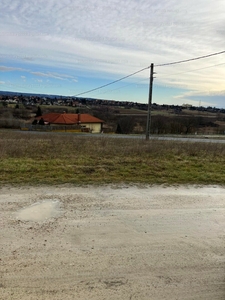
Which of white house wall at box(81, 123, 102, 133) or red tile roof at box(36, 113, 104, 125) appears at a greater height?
red tile roof at box(36, 113, 104, 125)

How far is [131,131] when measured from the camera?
63031mm

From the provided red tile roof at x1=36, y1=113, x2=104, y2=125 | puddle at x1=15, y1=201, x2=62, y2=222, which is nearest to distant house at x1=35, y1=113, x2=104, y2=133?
red tile roof at x1=36, y1=113, x2=104, y2=125

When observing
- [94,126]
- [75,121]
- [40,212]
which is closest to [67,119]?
[75,121]

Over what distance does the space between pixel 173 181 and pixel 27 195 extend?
3899mm

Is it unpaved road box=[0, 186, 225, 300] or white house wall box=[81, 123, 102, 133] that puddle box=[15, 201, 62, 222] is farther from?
white house wall box=[81, 123, 102, 133]

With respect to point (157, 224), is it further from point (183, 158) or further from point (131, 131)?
point (131, 131)

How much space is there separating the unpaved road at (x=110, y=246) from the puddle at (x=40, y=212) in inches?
0.6

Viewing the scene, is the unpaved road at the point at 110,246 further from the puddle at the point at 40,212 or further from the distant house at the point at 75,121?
the distant house at the point at 75,121

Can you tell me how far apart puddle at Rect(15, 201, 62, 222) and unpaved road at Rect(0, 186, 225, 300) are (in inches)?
0.6

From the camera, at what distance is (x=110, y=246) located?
3451mm

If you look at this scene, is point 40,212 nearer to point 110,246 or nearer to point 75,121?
point 110,246

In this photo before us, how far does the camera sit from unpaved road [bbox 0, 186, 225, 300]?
2.63 metres

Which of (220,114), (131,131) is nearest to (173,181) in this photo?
(131,131)

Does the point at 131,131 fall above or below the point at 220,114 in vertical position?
below
